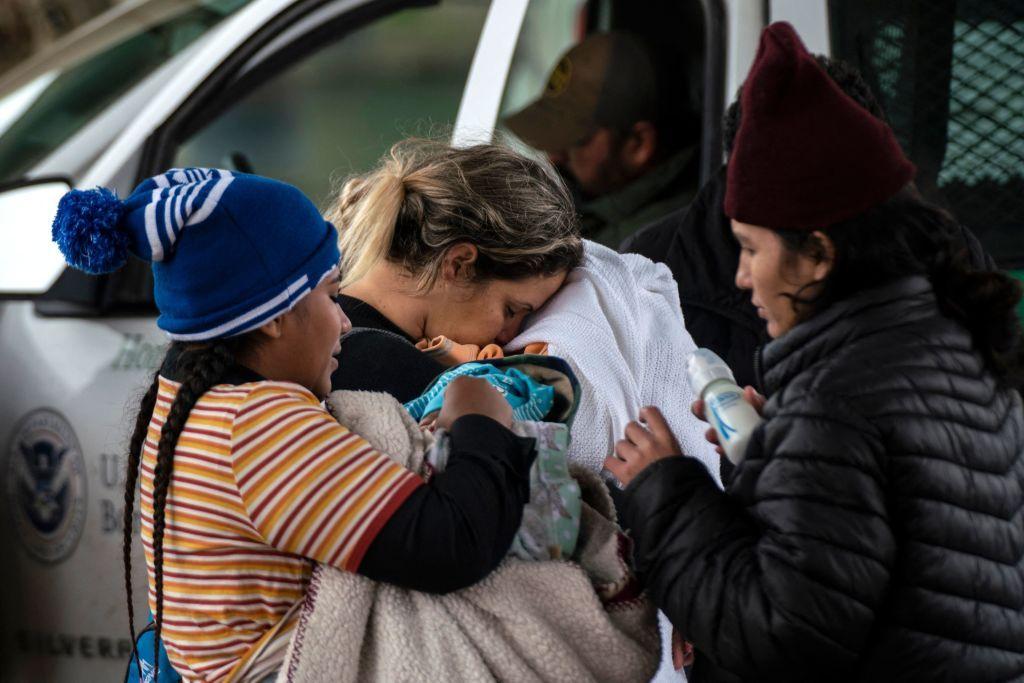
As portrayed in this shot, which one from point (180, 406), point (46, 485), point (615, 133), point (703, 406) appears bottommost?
point (46, 485)

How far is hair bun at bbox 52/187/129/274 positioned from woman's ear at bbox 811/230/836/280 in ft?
2.58

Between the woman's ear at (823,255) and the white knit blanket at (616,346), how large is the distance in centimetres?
40

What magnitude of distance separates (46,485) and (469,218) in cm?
180

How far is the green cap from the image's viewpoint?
3.13 m

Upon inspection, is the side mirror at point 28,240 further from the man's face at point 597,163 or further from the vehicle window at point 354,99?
the vehicle window at point 354,99

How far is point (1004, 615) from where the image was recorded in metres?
1.36

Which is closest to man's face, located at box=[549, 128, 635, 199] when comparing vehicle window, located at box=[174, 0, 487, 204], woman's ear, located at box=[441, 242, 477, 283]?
woman's ear, located at box=[441, 242, 477, 283]

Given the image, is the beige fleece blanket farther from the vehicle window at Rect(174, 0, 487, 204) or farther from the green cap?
the vehicle window at Rect(174, 0, 487, 204)

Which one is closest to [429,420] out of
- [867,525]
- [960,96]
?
[867,525]

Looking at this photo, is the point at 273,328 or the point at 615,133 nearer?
the point at 273,328

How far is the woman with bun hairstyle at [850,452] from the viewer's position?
1.30 metres

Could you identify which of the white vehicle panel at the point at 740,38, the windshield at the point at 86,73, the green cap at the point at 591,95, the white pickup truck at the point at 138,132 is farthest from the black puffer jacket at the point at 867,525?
the windshield at the point at 86,73

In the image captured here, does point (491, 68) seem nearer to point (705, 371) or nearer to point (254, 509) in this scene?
point (705, 371)

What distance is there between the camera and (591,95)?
3.17 meters
